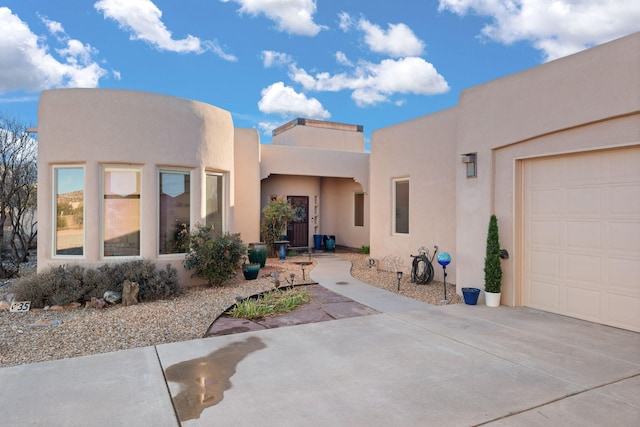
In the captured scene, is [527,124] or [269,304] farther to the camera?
[269,304]

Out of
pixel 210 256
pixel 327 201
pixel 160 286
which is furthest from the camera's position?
pixel 327 201

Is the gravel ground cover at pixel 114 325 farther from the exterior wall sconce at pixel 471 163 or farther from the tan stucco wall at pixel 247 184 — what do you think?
the tan stucco wall at pixel 247 184

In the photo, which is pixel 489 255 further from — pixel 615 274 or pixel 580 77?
pixel 580 77

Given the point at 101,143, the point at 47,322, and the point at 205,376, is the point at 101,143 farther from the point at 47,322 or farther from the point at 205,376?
the point at 205,376

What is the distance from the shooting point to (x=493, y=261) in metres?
6.73

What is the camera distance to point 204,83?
1225 centimetres

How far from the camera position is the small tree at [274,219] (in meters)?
13.0

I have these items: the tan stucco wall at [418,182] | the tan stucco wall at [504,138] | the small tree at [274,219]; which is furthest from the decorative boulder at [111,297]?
the tan stucco wall at [418,182]

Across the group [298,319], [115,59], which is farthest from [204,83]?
[298,319]

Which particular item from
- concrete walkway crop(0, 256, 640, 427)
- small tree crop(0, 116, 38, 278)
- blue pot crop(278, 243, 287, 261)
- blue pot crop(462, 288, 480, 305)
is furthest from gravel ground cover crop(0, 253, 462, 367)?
small tree crop(0, 116, 38, 278)

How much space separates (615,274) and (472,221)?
7.97 feet

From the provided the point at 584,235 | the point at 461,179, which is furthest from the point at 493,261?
the point at 461,179

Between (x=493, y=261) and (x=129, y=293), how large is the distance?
6592 millimetres

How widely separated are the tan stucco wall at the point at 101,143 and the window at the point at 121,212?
6.0 inches
